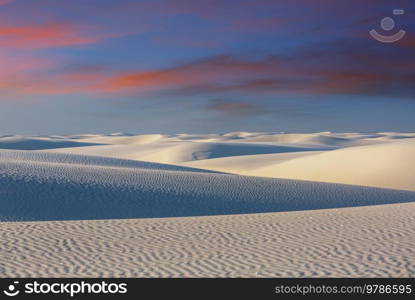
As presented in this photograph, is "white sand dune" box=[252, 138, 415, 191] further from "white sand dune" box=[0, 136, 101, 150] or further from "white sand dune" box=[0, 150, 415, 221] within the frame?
"white sand dune" box=[0, 136, 101, 150]

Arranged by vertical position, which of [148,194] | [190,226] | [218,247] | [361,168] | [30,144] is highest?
[30,144]

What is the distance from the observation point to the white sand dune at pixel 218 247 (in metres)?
7.06

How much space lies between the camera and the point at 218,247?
861 centimetres

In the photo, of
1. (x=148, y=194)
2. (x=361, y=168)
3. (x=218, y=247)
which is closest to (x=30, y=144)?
(x=361, y=168)

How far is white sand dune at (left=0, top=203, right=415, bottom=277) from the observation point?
23.2 ft

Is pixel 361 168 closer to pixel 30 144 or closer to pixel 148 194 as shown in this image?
pixel 148 194

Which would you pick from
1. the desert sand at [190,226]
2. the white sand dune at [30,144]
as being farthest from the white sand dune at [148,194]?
the white sand dune at [30,144]

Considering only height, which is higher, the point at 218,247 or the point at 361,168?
the point at 361,168

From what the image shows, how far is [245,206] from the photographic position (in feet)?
59.2

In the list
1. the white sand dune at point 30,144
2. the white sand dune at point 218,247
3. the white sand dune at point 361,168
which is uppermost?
the white sand dune at point 30,144

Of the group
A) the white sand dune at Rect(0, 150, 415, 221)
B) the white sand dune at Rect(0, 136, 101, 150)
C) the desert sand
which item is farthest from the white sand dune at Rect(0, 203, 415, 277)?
the white sand dune at Rect(0, 136, 101, 150)

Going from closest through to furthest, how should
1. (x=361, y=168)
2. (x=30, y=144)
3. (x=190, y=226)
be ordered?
(x=190, y=226) < (x=361, y=168) < (x=30, y=144)

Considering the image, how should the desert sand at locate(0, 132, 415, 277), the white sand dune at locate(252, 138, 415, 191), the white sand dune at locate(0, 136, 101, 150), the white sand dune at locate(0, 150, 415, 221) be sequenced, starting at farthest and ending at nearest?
the white sand dune at locate(0, 136, 101, 150) → the white sand dune at locate(252, 138, 415, 191) → the white sand dune at locate(0, 150, 415, 221) → the desert sand at locate(0, 132, 415, 277)

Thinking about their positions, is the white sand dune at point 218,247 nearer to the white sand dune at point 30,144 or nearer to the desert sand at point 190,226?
the desert sand at point 190,226
